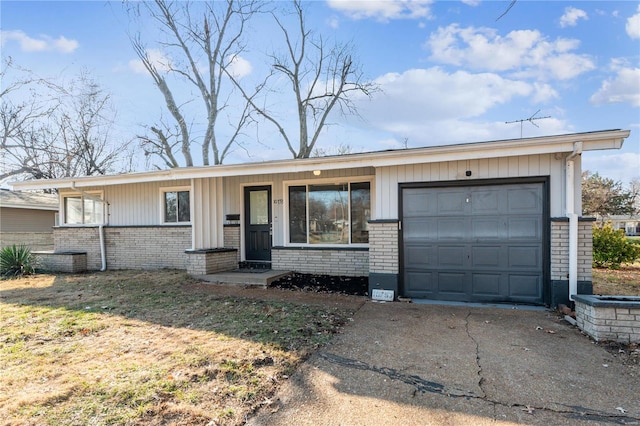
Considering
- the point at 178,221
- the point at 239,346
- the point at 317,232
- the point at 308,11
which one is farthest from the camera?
the point at 308,11

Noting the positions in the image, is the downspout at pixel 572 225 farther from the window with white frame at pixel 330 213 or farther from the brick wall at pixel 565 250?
the window with white frame at pixel 330 213

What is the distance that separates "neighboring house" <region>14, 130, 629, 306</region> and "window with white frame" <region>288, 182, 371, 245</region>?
26 millimetres

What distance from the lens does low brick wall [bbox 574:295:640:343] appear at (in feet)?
13.2

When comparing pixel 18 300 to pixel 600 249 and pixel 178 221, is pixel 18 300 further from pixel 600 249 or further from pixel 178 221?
pixel 600 249

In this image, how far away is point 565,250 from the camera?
5496mm

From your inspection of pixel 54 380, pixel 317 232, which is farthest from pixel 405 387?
pixel 317 232

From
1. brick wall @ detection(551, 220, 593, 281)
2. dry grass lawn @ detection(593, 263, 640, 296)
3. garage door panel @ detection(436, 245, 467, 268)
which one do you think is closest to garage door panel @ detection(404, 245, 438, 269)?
garage door panel @ detection(436, 245, 467, 268)

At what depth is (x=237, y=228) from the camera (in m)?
9.31

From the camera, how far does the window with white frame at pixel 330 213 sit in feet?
26.7

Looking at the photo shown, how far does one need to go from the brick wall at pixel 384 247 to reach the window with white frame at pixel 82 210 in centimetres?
912

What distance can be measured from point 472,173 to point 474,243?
1268mm

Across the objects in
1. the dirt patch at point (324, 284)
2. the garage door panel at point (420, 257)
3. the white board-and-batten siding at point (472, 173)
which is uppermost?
the white board-and-batten siding at point (472, 173)

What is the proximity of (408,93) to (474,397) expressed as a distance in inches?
578

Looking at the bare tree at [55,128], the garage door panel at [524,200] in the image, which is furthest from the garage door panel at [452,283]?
the bare tree at [55,128]
